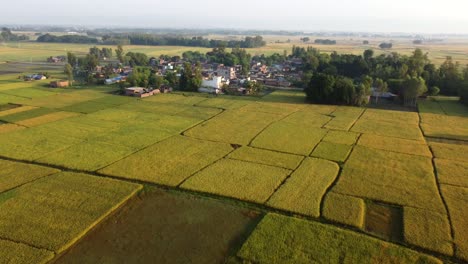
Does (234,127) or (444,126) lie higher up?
(234,127)

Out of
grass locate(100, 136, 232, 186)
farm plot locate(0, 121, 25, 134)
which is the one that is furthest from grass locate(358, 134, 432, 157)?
farm plot locate(0, 121, 25, 134)

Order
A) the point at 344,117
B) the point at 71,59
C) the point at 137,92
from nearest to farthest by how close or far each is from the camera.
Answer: the point at 344,117
the point at 137,92
the point at 71,59

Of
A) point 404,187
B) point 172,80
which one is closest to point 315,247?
point 404,187

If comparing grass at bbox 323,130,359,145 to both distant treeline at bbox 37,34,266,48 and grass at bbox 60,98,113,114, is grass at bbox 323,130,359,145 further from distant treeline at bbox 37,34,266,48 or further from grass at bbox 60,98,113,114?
distant treeline at bbox 37,34,266,48

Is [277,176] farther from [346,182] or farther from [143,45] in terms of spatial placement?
[143,45]

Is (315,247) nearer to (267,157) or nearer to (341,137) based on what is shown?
(267,157)

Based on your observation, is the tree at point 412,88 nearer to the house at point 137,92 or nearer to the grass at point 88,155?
the house at point 137,92

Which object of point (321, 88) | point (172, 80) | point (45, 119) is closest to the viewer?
point (45, 119)

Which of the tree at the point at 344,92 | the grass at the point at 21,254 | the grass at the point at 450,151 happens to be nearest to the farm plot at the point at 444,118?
the grass at the point at 450,151
